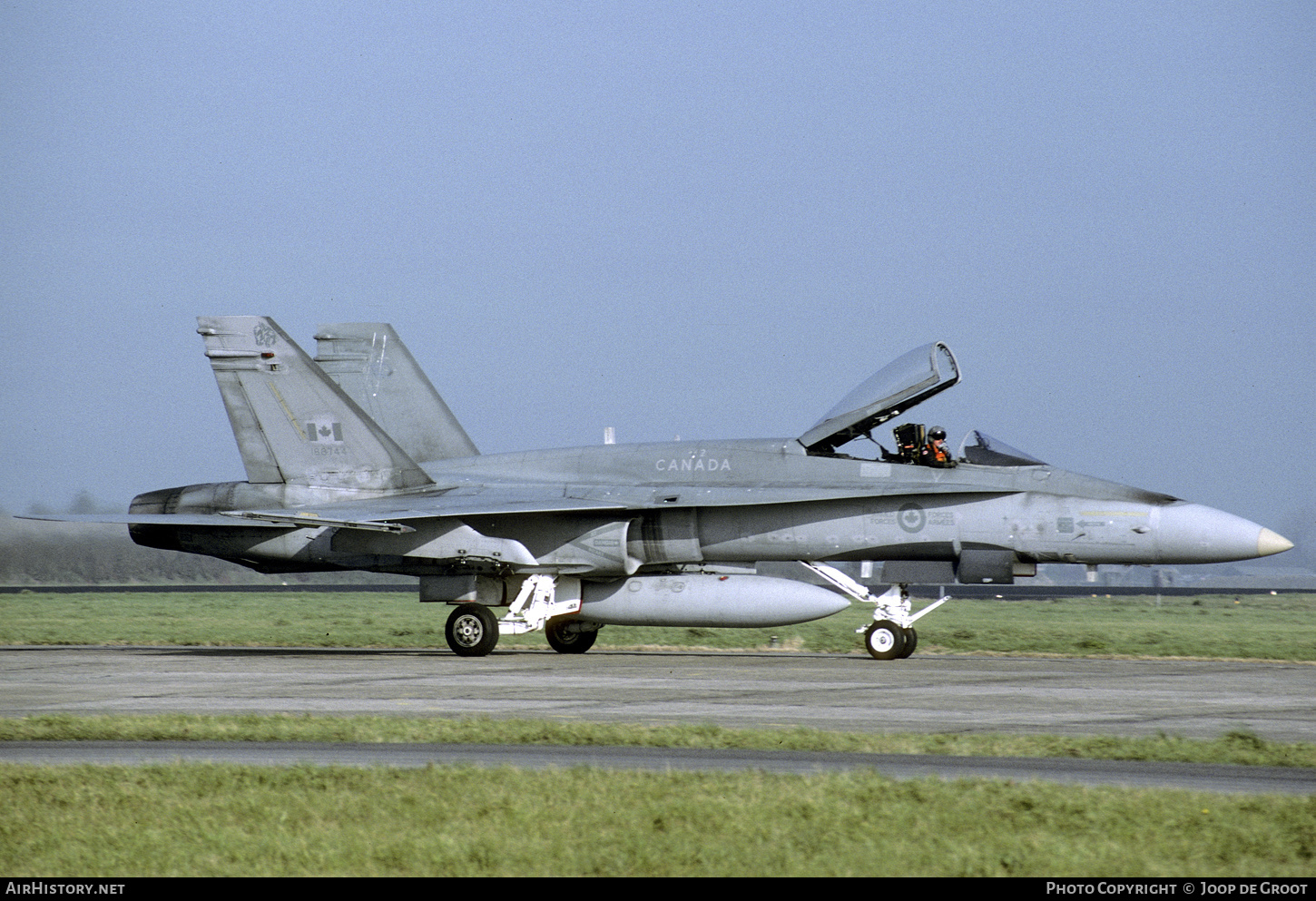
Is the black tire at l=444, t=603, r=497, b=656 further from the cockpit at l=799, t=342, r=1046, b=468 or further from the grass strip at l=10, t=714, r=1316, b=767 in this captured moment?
the grass strip at l=10, t=714, r=1316, b=767

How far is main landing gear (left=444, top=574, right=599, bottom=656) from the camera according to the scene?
19.4m

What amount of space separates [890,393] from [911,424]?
57 cm

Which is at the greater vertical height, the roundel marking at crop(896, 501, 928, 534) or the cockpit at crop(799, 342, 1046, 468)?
the cockpit at crop(799, 342, 1046, 468)

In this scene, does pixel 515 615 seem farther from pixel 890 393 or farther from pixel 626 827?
pixel 626 827

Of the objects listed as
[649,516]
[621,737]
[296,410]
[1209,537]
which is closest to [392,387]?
[296,410]

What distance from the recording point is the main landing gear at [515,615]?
19.4 metres

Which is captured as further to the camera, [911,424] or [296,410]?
[296,410]

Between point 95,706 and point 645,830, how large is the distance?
7698 mm

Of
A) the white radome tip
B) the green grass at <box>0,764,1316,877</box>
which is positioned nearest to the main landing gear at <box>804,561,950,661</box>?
the white radome tip

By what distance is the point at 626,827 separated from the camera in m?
6.53

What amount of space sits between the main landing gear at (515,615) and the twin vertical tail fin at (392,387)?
4.47 m

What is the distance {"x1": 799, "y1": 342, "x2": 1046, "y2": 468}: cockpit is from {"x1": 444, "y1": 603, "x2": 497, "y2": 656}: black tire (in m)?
5.29

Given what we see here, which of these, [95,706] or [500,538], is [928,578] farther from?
[95,706]

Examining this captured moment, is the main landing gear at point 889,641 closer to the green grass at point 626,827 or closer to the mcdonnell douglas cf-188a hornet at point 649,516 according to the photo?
the mcdonnell douglas cf-188a hornet at point 649,516
